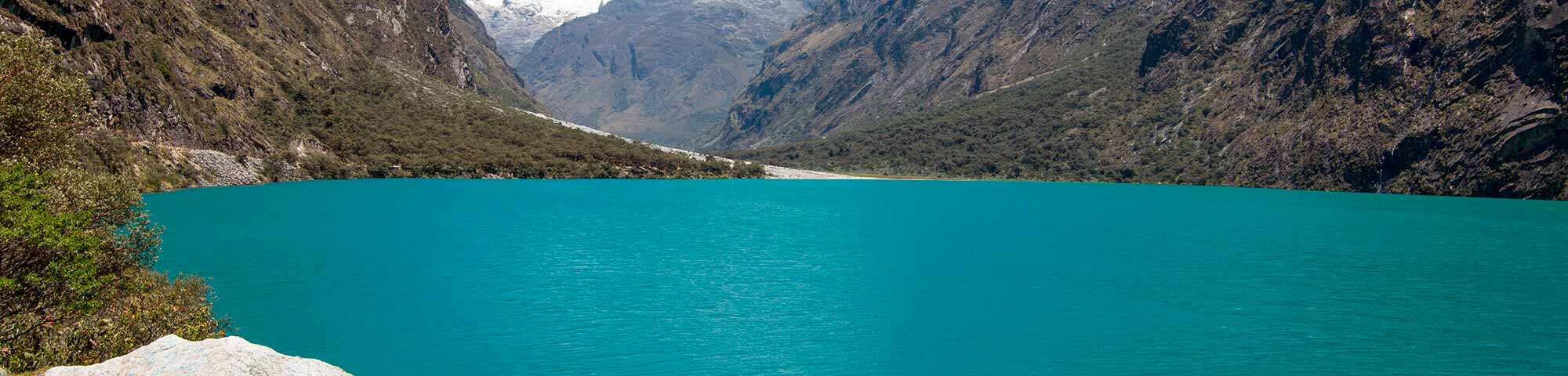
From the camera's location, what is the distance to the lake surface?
35.9 m

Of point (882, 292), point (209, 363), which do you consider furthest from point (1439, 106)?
point (209, 363)

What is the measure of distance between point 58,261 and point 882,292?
3455 cm

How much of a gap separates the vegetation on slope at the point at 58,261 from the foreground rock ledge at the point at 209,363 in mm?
7013

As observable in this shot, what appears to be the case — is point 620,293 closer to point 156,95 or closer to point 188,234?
point 188,234

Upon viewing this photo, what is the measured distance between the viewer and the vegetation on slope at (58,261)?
24.2 metres

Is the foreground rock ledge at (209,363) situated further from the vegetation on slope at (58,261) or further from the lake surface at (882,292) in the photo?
the lake surface at (882,292)

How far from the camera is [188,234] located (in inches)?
2805

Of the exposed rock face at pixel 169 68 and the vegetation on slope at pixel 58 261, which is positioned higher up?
the vegetation on slope at pixel 58 261

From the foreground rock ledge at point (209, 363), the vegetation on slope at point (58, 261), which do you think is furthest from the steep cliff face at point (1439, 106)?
the foreground rock ledge at point (209, 363)

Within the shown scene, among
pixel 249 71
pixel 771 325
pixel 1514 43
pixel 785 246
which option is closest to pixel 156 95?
pixel 249 71

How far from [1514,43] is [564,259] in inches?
5797

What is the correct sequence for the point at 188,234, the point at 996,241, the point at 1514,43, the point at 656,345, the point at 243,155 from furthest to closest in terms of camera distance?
the point at 243,155
the point at 1514,43
the point at 996,241
the point at 188,234
the point at 656,345

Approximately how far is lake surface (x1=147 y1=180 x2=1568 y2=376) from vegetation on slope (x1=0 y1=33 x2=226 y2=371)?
4953mm

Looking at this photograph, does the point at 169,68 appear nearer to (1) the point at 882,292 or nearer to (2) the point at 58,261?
(1) the point at 882,292
